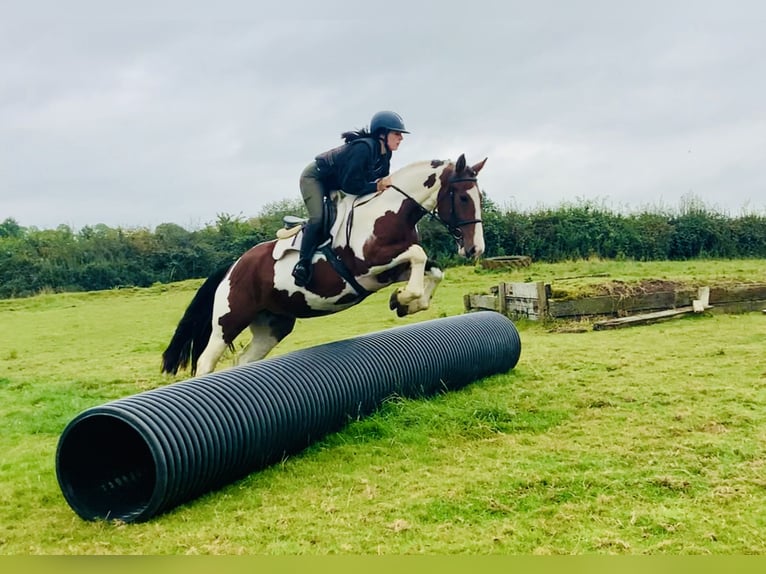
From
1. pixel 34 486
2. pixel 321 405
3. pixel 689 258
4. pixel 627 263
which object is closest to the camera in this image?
pixel 34 486

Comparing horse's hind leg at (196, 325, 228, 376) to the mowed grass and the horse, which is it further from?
the mowed grass

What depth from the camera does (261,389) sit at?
13.4 feet

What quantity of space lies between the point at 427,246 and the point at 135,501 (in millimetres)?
14317

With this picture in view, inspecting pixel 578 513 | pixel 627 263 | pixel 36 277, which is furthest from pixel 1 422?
pixel 36 277

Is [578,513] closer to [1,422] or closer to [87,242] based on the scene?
[1,422]

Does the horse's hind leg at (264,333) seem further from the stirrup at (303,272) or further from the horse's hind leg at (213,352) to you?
the stirrup at (303,272)

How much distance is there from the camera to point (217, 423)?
365cm

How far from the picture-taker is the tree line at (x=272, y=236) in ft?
64.2

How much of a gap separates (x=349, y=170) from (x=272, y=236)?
16.1 m

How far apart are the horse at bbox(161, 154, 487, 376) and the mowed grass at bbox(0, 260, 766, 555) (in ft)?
3.08

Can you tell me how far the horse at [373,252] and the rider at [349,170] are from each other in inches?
2.9

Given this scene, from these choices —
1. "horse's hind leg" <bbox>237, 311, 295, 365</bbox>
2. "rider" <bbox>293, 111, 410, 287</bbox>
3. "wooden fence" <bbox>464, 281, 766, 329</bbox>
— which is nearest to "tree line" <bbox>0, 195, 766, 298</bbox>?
"wooden fence" <bbox>464, 281, 766, 329</bbox>

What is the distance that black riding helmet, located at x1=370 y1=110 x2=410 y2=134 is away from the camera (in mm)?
4895

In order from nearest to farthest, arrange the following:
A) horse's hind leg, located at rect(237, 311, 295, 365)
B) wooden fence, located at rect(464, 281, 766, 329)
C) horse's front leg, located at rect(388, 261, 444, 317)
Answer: horse's front leg, located at rect(388, 261, 444, 317), horse's hind leg, located at rect(237, 311, 295, 365), wooden fence, located at rect(464, 281, 766, 329)
